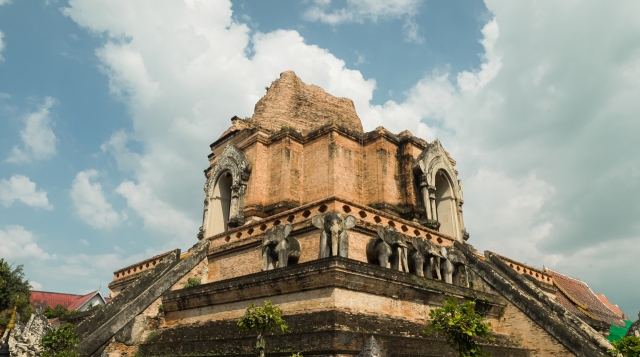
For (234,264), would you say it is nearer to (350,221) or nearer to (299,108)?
(350,221)

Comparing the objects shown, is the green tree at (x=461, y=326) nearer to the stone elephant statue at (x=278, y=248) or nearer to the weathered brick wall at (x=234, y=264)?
the stone elephant statue at (x=278, y=248)

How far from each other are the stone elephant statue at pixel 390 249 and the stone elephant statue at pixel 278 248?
218cm

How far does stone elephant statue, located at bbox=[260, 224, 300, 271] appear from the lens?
12633 mm

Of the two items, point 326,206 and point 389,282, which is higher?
point 326,206

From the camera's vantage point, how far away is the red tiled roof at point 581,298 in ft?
68.0

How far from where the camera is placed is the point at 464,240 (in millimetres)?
19969

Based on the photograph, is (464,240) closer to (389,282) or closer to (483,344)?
(483,344)

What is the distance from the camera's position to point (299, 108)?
21.4 m

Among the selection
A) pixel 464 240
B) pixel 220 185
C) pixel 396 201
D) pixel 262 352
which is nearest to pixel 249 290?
pixel 262 352

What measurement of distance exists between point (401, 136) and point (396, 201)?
2891mm

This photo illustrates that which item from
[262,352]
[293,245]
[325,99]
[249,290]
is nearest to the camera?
[262,352]

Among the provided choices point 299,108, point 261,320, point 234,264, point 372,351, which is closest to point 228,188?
point 299,108

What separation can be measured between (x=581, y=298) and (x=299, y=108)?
55.3 ft

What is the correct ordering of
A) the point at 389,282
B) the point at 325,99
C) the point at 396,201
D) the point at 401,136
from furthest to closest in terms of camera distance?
the point at 325,99, the point at 401,136, the point at 396,201, the point at 389,282
